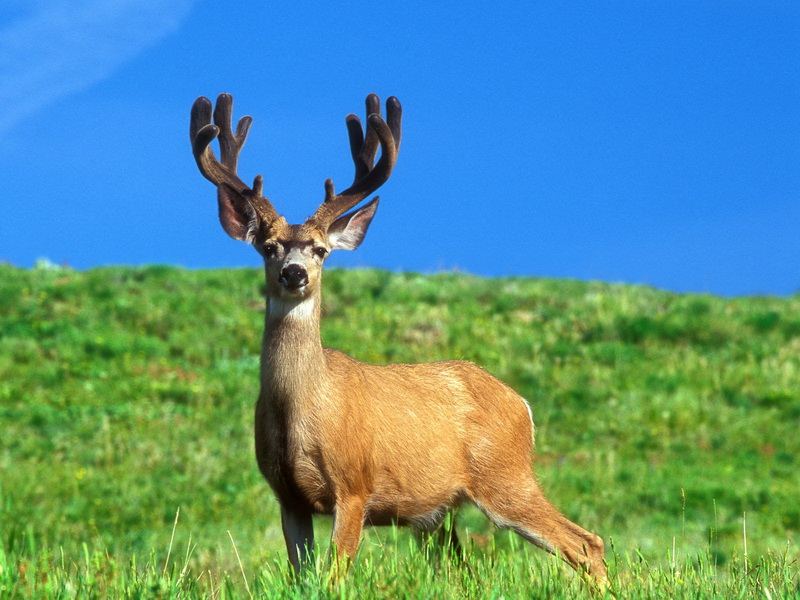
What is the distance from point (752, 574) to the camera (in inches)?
196

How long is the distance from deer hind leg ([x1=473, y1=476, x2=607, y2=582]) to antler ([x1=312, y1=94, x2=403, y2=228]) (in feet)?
6.83

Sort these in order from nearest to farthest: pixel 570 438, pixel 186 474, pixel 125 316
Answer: pixel 186 474 → pixel 570 438 → pixel 125 316

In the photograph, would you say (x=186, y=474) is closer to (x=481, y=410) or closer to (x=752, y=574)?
(x=481, y=410)

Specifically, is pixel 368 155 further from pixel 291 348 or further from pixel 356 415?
pixel 356 415

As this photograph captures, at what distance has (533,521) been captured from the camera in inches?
258

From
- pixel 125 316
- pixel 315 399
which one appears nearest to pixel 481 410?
pixel 315 399

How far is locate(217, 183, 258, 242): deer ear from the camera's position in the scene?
5.98m

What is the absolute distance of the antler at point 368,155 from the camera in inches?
240

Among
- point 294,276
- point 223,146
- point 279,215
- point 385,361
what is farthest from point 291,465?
point 385,361

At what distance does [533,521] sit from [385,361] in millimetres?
11779

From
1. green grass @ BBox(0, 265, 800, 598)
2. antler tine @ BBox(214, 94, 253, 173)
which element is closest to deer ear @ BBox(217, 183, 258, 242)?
antler tine @ BBox(214, 94, 253, 173)

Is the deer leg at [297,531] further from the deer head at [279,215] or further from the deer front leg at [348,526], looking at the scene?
the deer head at [279,215]

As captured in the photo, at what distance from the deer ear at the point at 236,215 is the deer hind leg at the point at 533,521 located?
2.26m

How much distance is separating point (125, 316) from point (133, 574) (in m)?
16.4
